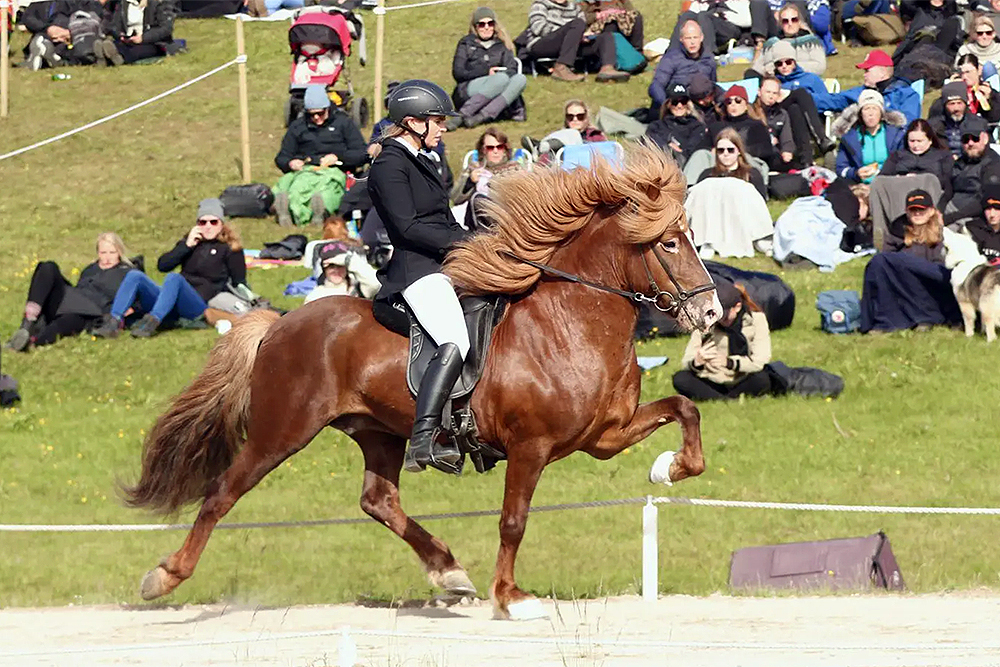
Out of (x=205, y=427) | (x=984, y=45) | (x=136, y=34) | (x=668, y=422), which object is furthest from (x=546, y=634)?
(x=136, y=34)

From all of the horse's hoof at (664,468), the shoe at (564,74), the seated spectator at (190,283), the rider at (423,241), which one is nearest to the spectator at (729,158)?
the seated spectator at (190,283)

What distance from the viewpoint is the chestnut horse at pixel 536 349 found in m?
8.30

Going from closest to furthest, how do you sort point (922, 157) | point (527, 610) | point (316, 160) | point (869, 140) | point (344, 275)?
1. point (527, 610)
2. point (344, 275)
3. point (922, 157)
4. point (869, 140)
5. point (316, 160)

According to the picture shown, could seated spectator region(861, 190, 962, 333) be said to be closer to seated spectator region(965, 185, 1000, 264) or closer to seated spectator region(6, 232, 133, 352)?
seated spectator region(965, 185, 1000, 264)

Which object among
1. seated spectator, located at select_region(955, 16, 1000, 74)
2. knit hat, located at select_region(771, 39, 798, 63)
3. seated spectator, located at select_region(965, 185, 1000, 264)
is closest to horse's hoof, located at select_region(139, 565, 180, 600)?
seated spectator, located at select_region(965, 185, 1000, 264)

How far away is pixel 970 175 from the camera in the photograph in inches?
629

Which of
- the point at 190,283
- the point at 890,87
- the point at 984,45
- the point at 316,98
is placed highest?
the point at 984,45

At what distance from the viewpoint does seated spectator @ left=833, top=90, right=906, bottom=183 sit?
56.8ft

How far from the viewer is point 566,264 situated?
27.9 feet

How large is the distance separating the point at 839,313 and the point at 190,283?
252 inches

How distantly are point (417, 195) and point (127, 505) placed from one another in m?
2.79

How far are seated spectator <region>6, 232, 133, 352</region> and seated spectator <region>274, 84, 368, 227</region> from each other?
2882 millimetres

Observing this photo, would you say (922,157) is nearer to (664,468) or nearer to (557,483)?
(557,483)

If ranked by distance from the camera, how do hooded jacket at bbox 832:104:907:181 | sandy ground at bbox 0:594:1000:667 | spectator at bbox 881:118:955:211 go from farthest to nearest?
hooded jacket at bbox 832:104:907:181, spectator at bbox 881:118:955:211, sandy ground at bbox 0:594:1000:667
